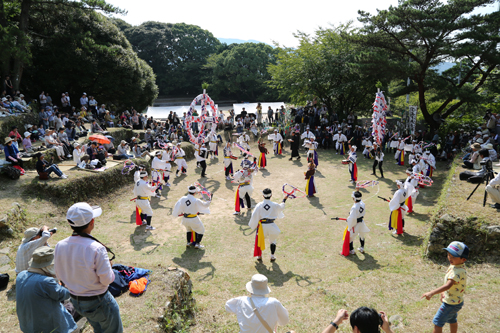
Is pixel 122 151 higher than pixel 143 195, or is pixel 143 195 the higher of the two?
pixel 122 151

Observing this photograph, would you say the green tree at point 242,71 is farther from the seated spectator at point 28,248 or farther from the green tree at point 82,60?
the seated spectator at point 28,248

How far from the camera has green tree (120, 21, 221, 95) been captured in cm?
3806

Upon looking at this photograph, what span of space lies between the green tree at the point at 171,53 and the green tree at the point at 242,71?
2833 millimetres

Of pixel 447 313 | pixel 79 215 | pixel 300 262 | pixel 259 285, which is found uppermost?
pixel 79 215

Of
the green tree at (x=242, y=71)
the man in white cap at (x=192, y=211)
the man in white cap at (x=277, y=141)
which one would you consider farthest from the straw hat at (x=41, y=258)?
the green tree at (x=242, y=71)

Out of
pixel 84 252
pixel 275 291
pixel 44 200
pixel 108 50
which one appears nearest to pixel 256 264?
pixel 275 291

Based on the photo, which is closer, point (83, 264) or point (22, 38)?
point (83, 264)

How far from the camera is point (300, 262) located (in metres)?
7.64

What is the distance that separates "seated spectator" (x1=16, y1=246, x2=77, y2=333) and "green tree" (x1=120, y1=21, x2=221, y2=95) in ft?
120

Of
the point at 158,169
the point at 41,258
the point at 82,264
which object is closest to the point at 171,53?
the point at 158,169

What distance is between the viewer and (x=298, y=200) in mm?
12234

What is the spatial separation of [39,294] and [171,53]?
39588 mm

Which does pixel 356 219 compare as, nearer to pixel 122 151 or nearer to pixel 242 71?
pixel 122 151

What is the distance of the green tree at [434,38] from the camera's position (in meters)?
14.8
